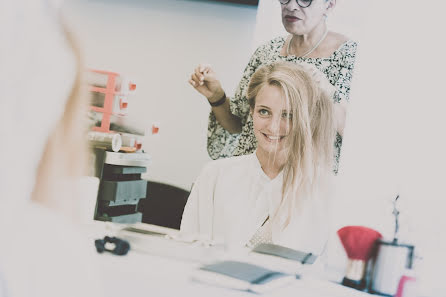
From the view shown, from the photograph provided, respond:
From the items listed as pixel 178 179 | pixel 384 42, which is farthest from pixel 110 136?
pixel 384 42

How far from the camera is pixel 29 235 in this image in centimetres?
102

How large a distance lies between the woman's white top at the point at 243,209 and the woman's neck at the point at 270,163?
0.6 inches

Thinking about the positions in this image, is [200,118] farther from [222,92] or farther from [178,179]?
[178,179]

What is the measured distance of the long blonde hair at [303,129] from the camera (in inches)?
73.8

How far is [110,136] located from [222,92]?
50 cm

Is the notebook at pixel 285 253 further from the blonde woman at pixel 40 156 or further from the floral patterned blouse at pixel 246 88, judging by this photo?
the blonde woman at pixel 40 156

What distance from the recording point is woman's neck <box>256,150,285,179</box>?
191 centimetres

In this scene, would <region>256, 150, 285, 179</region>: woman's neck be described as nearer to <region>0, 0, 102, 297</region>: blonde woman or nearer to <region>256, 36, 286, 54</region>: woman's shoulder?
<region>256, 36, 286, 54</region>: woman's shoulder

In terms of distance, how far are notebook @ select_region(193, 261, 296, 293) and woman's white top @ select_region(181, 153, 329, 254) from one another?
32 centimetres

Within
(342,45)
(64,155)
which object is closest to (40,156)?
(64,155)

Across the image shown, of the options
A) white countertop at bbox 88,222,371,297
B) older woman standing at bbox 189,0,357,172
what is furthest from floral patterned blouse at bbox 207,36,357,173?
white countertop at bbox 88,222,371,297

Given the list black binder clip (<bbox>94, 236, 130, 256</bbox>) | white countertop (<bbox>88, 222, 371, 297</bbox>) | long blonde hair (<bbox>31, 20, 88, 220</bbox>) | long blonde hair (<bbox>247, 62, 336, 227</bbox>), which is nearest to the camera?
long blonde hair (<bbox>31, 20, 88, 220</bbox>)

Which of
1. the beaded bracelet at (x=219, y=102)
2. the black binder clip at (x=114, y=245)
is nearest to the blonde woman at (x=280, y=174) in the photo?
the beaded bracelet at (x=219, y=102)

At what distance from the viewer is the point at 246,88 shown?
1.94 meters
